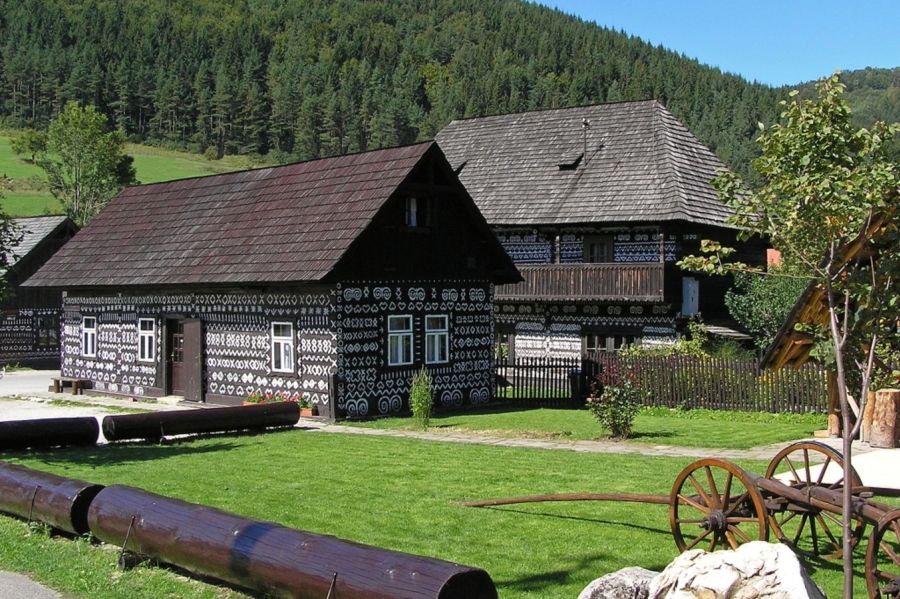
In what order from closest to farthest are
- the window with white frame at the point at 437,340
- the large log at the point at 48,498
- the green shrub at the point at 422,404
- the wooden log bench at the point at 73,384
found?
the large log at the point at 48,498 < the green shrub at the point at 422,404 < the window with white frame at the point at 437,340 < the wooden log bench at the point at 73,384

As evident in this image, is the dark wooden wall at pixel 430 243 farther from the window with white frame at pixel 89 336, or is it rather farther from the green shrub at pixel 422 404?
the window with white frame at pixel 89 336

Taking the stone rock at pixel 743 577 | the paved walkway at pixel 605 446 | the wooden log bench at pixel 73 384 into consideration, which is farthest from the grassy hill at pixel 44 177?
the stone rock at pixel 743 577

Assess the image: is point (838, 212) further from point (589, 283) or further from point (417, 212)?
point (589, 283)

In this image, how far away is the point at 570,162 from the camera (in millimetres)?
35906

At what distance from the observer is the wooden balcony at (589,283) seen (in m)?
31.6

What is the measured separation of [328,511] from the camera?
12055 mm

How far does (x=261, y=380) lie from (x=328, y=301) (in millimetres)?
3199

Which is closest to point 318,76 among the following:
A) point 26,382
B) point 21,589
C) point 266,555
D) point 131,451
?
point 26,382

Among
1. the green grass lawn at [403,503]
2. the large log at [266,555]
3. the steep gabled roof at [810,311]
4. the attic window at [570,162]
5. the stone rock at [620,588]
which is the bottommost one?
the green grass lawn at [403,503]

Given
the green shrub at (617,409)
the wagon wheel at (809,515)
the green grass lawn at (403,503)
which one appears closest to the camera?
the wagon wheel at (809,515)

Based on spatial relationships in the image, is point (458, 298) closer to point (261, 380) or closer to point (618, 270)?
point (261, 380)

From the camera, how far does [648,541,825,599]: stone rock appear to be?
18.8ft

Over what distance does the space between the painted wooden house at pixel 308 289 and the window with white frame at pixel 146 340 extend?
0.04m

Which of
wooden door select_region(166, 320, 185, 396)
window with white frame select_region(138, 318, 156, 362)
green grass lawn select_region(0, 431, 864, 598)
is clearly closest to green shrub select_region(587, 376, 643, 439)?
green grass lawn select_region(0, 431, 864, 598)
